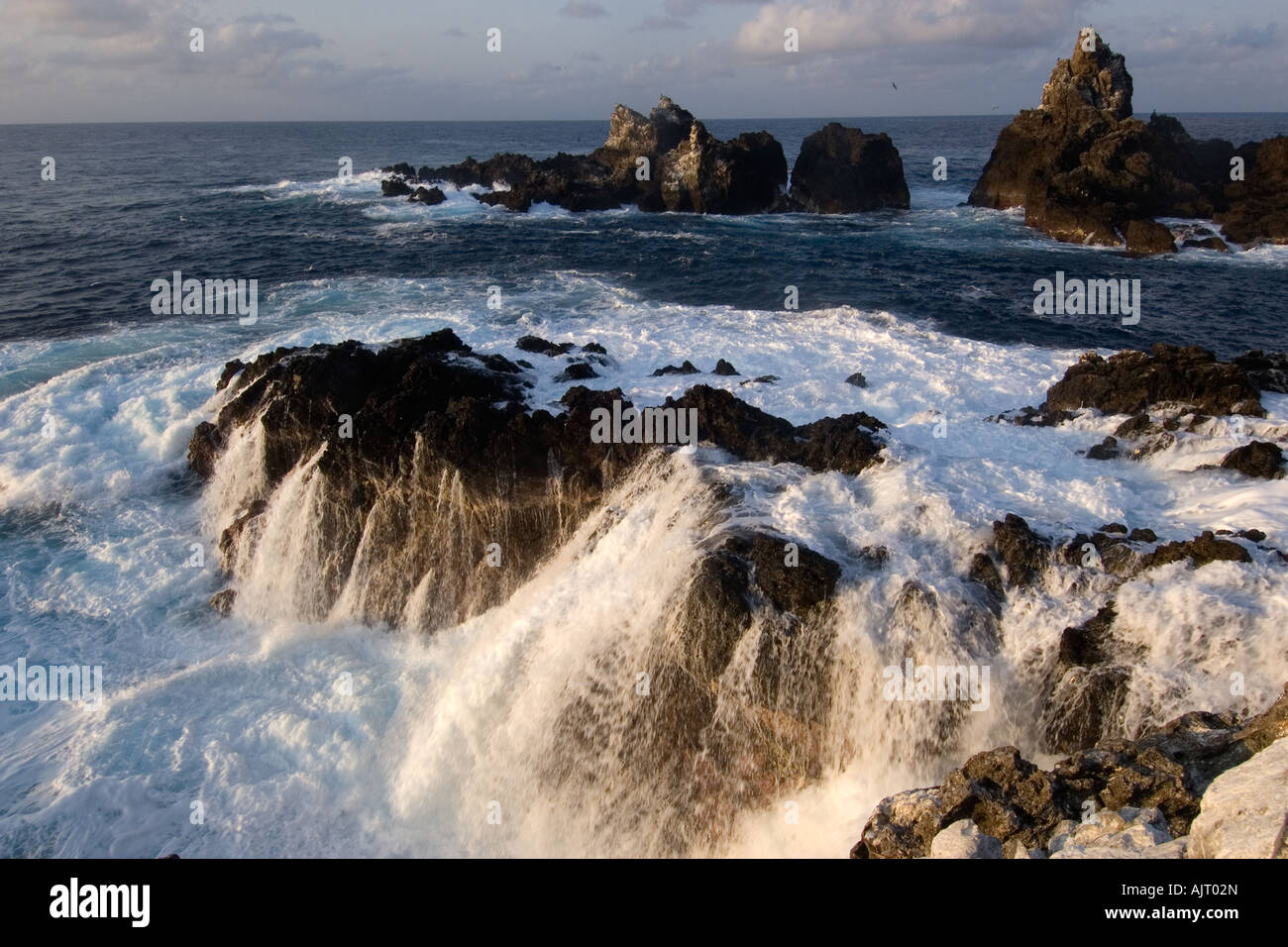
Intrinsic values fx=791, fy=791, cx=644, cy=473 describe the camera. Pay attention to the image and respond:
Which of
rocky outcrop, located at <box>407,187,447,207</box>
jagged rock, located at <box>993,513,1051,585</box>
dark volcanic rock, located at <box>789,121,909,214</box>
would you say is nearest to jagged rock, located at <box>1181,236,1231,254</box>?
dark volcanic rock, located at <box>789,121,909,214</box>

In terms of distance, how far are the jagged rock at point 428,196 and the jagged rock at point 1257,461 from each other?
59.3 meters

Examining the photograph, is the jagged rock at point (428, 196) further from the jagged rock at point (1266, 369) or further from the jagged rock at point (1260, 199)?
the jagged rock at point (1266, 369)

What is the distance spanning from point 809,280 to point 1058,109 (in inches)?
1200

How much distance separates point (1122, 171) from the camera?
4653 cm

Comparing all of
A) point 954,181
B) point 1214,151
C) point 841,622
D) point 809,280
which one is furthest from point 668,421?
point 954,181

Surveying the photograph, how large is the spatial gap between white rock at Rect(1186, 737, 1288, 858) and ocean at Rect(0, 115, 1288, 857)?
3.23 m

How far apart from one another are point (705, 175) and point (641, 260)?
24.1 meters

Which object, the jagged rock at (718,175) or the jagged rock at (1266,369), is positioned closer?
the jagged rock at (1266,369)

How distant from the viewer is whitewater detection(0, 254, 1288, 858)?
11.0 meters

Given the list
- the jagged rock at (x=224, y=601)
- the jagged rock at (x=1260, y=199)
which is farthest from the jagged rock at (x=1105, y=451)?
the jagged rock at (x=1260, y=199)

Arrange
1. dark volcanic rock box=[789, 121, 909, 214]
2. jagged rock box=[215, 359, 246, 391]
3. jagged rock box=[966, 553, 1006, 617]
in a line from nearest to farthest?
1. jagged rock box=[966, 553, 1006, 617]
2. jagged rock box=[215, 359, 246, 391]
3. dark volcanic rock box=[789, 121, 909, 214]

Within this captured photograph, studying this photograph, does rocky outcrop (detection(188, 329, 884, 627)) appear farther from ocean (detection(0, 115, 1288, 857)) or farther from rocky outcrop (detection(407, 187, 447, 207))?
rocky outcrop (detection(407, 187, 447, 207))

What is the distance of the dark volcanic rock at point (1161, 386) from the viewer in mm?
16484
